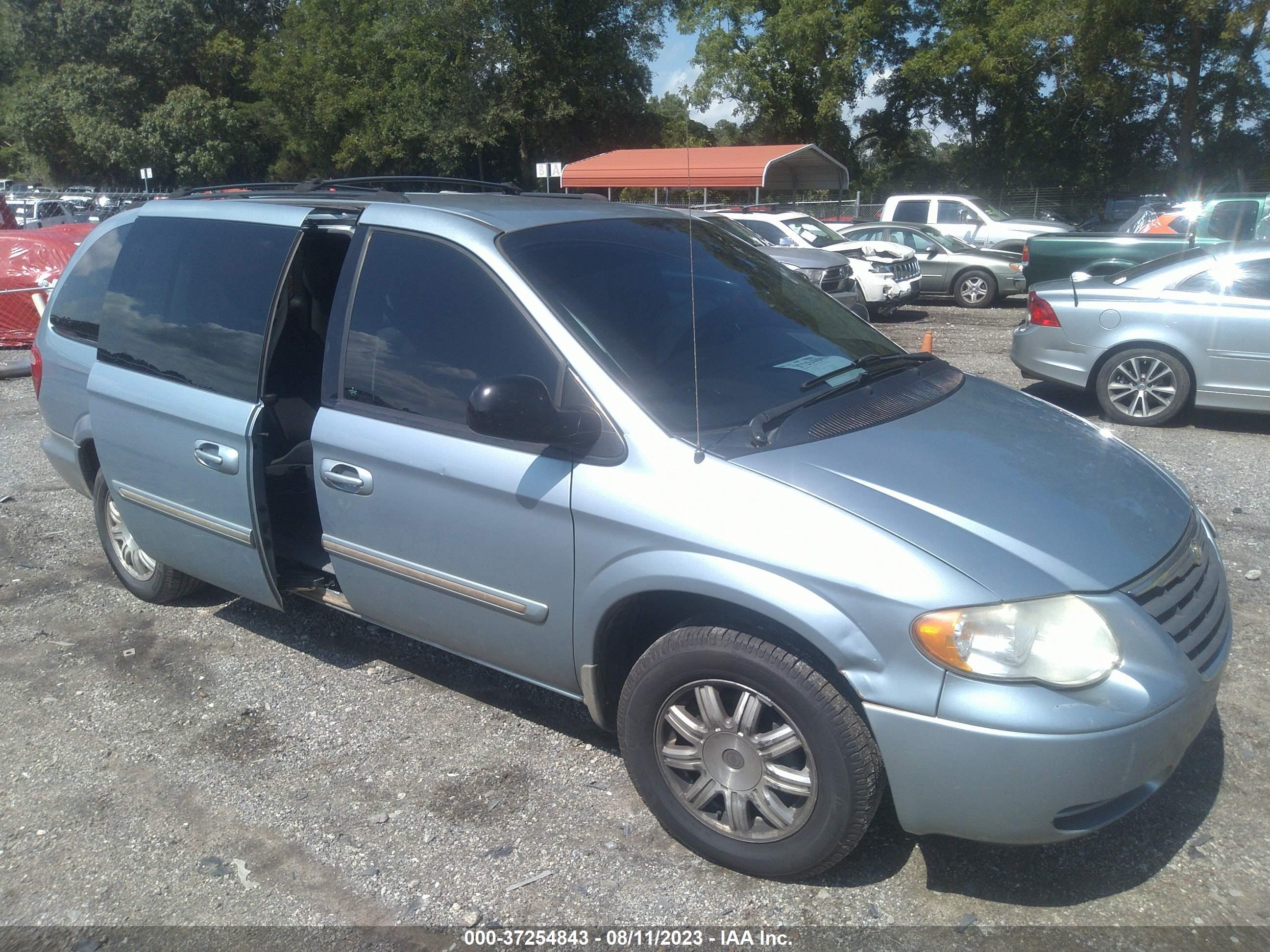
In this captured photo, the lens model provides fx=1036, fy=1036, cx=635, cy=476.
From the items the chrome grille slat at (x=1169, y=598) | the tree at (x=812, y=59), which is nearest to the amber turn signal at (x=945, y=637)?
the chrome grille slat at (x=1169, y=598)

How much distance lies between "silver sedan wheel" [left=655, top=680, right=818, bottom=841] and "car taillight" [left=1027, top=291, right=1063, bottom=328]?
680 cm

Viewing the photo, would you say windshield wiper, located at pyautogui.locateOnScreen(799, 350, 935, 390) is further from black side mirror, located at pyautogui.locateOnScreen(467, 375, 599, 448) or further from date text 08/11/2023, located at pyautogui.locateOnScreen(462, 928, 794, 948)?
date text 08/11/2023, located at pyautogui.locateOnScreen(462, 928, 794, 948)

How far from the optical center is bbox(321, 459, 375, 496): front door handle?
3631 mm

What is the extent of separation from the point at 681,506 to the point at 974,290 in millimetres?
15891

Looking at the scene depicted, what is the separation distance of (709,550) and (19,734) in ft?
9.74

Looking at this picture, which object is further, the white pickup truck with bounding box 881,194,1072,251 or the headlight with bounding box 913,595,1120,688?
the white pickup truck with bounding box 881,194,1072,251

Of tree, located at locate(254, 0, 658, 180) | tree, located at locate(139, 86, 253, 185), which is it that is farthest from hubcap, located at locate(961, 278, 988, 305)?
tree, located at locate(139, 86, 253, 185)

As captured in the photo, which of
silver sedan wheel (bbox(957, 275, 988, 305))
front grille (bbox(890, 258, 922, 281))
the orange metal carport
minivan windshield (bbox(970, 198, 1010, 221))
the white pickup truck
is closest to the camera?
front grille (bbox(890, 258, 922, 281))

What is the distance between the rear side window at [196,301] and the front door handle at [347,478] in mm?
506

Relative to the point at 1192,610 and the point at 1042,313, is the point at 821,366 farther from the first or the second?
the point at 1042,313

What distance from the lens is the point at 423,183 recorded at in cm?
529

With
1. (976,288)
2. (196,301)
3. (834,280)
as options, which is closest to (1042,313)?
(834,280)

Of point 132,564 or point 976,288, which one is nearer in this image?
point 132,564

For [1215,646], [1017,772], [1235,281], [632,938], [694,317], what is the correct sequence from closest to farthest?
[1017,772]
[632,938]
[1215,646]
[694,317]
[1235,281]
